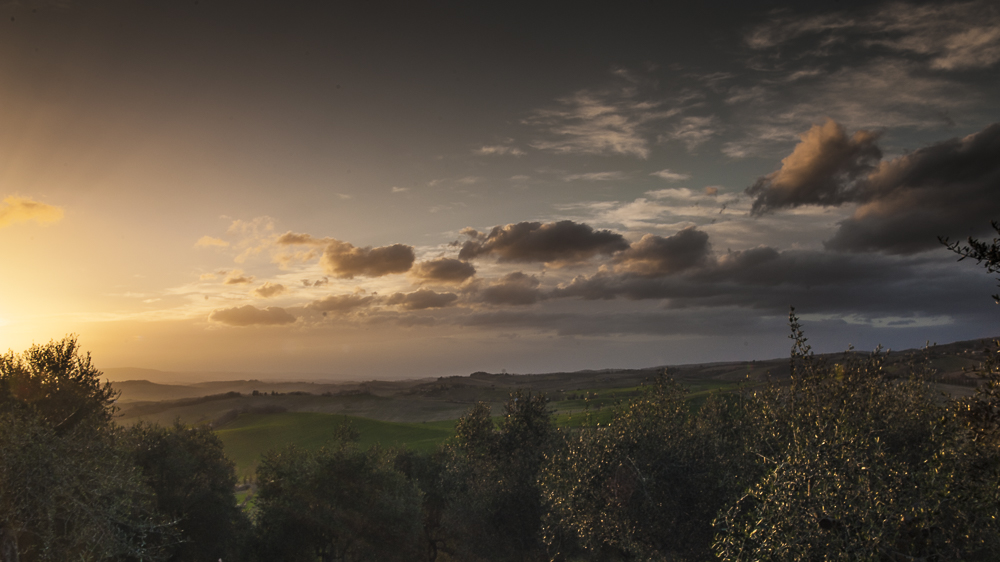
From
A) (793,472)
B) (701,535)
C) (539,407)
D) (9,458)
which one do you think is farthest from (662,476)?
(9,458)

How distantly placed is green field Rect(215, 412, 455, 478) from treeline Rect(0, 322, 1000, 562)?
166 ft

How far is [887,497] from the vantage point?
472 inches

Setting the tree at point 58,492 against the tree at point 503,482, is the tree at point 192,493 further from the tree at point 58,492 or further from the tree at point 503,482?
the tree at point 503,482

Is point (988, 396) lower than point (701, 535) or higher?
higher

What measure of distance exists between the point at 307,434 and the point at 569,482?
331 ft

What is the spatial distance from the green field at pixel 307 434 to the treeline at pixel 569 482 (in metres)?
50.5

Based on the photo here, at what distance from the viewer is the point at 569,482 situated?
24344 millimetres

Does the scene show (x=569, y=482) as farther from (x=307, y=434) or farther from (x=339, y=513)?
(x=307, y=434)

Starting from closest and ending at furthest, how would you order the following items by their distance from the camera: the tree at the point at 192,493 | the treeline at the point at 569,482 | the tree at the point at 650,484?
the treeline at the point at 569,482 → the tree at the point at 650,484 → the tree at the point at 192,493

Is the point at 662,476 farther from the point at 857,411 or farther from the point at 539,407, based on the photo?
the point at 539,407

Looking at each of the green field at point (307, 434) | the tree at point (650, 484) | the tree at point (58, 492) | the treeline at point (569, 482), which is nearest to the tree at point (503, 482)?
the treeline at point (569, 482)

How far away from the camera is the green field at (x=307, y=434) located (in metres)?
96.2

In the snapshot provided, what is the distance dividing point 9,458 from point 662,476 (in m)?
25.0

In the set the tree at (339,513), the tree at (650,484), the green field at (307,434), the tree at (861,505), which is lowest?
the green field at (307,434)
